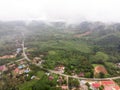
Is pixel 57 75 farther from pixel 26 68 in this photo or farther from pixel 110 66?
pixel 110 66

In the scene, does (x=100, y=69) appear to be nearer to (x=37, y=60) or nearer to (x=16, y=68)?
(x=37, y=60)

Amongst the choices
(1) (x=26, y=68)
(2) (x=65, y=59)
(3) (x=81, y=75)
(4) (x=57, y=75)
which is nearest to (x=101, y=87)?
(3) (x=81, y=75)

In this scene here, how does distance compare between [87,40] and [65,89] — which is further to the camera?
[87,40]

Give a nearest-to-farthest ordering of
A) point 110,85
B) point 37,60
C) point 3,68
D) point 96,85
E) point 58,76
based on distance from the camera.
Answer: point 96,85, point 110,85, point 58,76, point 3,68, point 37,60

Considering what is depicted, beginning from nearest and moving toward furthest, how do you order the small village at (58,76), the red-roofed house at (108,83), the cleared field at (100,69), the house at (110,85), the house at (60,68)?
the small village at (58,76) < the house at (110,85) < the red-roofed house at (108,83) < the house at (60,68) < the cleared field at (100,69)

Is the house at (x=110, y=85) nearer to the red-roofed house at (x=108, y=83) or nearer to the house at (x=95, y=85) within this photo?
the red-roofed house at (x=108, y=83)

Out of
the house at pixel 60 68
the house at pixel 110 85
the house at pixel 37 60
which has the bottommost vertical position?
the house at pixel 110 85

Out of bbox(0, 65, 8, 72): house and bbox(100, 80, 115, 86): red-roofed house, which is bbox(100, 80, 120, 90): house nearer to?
bbox(100, 80, 115, 86): red-roofed house

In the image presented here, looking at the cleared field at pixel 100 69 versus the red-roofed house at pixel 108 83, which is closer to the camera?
the red-roofed house at pixel 108 83

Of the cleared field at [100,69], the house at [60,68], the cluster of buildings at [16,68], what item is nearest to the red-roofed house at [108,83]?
the cleared field at [100,69]

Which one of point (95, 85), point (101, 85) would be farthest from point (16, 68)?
point (101, 85)

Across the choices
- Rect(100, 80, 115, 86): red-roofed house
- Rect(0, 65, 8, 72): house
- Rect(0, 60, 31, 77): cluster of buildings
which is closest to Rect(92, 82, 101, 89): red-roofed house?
Rect(100, 80, 115, 86): red-roofed house
